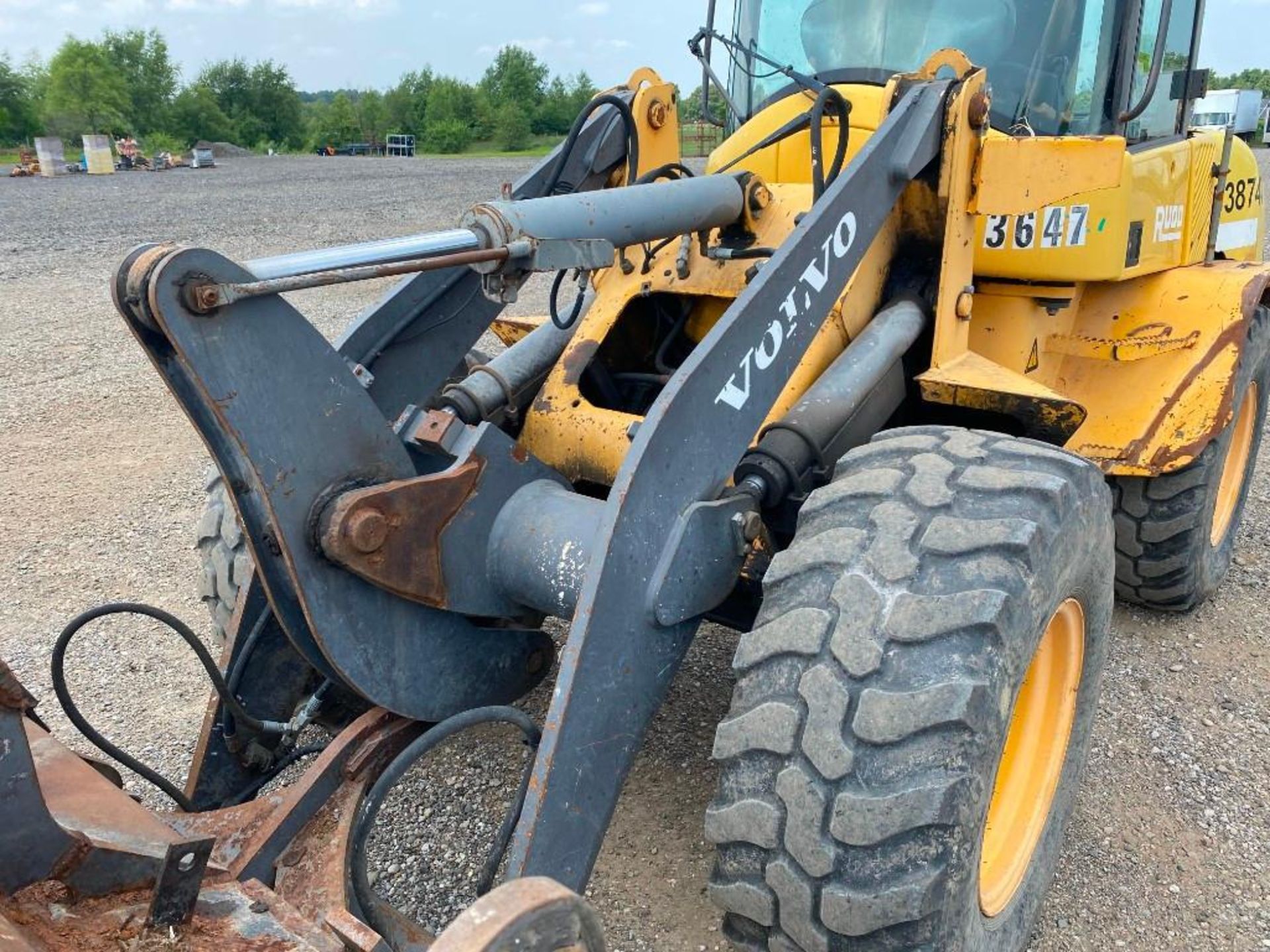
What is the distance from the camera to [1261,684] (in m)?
3.77

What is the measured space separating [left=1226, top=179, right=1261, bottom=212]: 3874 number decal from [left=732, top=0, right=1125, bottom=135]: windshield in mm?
1449

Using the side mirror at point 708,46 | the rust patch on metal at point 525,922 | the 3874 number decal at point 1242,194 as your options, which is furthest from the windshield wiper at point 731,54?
the rust patch on metal at point 525,922

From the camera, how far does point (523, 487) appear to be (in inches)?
100.0

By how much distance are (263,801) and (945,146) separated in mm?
2297

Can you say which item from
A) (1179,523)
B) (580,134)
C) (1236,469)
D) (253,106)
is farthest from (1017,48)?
(253,106)

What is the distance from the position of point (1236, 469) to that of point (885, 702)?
3461 mm

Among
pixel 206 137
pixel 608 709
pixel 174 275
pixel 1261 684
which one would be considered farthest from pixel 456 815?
pixel 206 137

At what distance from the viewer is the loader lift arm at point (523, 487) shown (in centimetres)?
199

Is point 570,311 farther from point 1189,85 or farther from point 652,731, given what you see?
point 1189,85

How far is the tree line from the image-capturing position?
5825 cm

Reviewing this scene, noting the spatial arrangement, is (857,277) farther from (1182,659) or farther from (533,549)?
(1182,659)

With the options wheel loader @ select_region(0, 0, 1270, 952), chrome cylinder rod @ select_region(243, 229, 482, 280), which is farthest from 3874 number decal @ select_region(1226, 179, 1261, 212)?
chrome cylinder rod @ select_region(243, 229, 482, 280)

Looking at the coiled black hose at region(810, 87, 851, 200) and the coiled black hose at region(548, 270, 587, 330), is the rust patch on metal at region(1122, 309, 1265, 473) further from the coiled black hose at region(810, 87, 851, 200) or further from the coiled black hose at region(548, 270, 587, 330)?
the coiled black hose at region(548, 270, 587, 330)

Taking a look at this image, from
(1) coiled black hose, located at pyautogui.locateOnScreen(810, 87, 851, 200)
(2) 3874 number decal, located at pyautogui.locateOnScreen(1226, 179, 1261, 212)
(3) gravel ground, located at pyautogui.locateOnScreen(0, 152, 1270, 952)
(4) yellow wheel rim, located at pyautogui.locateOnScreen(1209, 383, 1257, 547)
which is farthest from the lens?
(2) 3874 number decal, located at pyautogui.locateOnScreen(1226, 179, 1261, 212)
